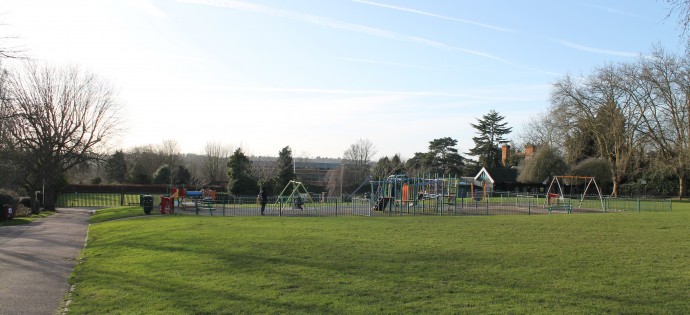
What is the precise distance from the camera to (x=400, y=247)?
45.5 ft

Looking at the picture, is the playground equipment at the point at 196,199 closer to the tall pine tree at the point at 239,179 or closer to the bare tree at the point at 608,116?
the tall pine tree at the point at 239,179

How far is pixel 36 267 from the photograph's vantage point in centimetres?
1353

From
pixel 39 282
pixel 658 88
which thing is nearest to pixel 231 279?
pixel 39 282

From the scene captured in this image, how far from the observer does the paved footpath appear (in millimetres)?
9609

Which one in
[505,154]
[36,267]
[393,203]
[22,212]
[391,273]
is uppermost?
[505,154]

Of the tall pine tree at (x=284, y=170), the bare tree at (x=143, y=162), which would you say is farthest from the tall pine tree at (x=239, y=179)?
the bare tree at (x=143, y=162)

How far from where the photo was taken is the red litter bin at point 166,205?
33125mm

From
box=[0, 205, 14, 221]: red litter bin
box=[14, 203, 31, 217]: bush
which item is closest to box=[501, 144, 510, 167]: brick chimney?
box=[14, 203, 31, 217]: bush

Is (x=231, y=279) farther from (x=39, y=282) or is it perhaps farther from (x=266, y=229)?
(x=266, y=229)

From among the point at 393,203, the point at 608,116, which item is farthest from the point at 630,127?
the point at 393,203

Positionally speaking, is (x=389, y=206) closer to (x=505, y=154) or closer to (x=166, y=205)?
(x=166, y=205)

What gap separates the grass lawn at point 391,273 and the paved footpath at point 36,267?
20.1 inches

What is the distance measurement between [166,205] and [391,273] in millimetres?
26194

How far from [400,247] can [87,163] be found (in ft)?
131
